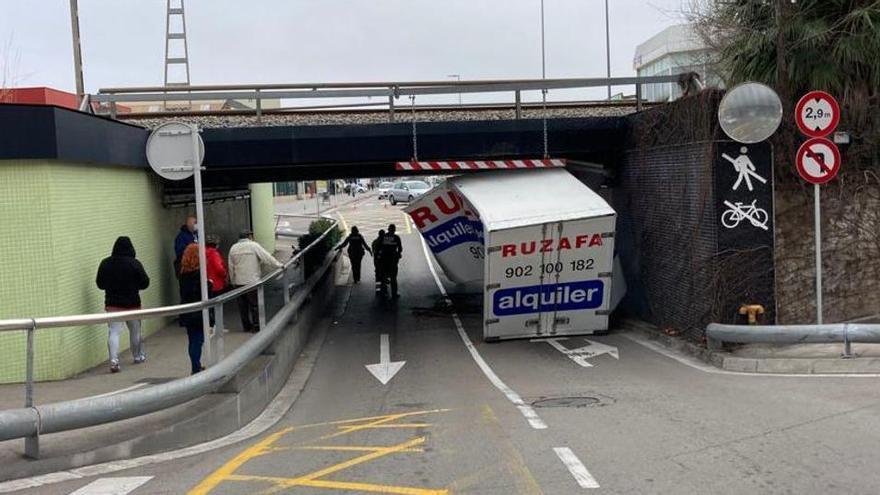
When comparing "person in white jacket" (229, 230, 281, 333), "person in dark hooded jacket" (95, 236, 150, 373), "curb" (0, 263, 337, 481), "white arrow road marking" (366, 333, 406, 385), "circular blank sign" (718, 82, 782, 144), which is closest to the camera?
"curb" (0, 263, 337, 481)

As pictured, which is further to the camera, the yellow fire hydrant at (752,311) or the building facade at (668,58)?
the building facade at (668,58)

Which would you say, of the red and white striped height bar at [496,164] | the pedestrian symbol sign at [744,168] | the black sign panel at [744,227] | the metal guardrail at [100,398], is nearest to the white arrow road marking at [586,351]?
the black sign panel at [744,227]

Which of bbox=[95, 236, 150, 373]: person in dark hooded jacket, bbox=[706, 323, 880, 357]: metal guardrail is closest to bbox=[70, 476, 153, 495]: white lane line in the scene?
bbox=[95, 236, 150, 373]: person in dark hooded jacket

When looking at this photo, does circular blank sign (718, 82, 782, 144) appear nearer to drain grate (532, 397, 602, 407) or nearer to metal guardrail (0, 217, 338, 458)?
drain grate (532, 397, 602, 407)

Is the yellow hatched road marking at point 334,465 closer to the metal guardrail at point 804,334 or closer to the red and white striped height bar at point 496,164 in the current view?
the metal guardrail at point 804,334

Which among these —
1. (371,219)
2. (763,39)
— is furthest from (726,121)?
(371,219)

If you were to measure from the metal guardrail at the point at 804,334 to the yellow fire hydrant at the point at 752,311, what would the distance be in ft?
1.28

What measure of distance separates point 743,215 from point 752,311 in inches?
55.9

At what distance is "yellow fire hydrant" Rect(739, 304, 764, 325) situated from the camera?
11727 millimetres

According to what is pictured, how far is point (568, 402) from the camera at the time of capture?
9.30 metres

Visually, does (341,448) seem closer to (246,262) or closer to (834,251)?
(246,262)

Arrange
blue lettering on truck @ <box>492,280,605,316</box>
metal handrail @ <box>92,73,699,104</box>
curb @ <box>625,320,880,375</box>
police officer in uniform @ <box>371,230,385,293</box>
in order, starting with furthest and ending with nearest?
police officer in uniform @ <box>371,230,385,293</box> < metal handrail @ <box>92,73,699,104</box> < blue lettering on truck @ <box>492,280,605,316</box> < curb @ <box>625,320,880,375</box>

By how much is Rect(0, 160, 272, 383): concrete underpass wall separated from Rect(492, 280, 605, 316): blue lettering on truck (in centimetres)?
633

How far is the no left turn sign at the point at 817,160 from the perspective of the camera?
1124 centimetres
